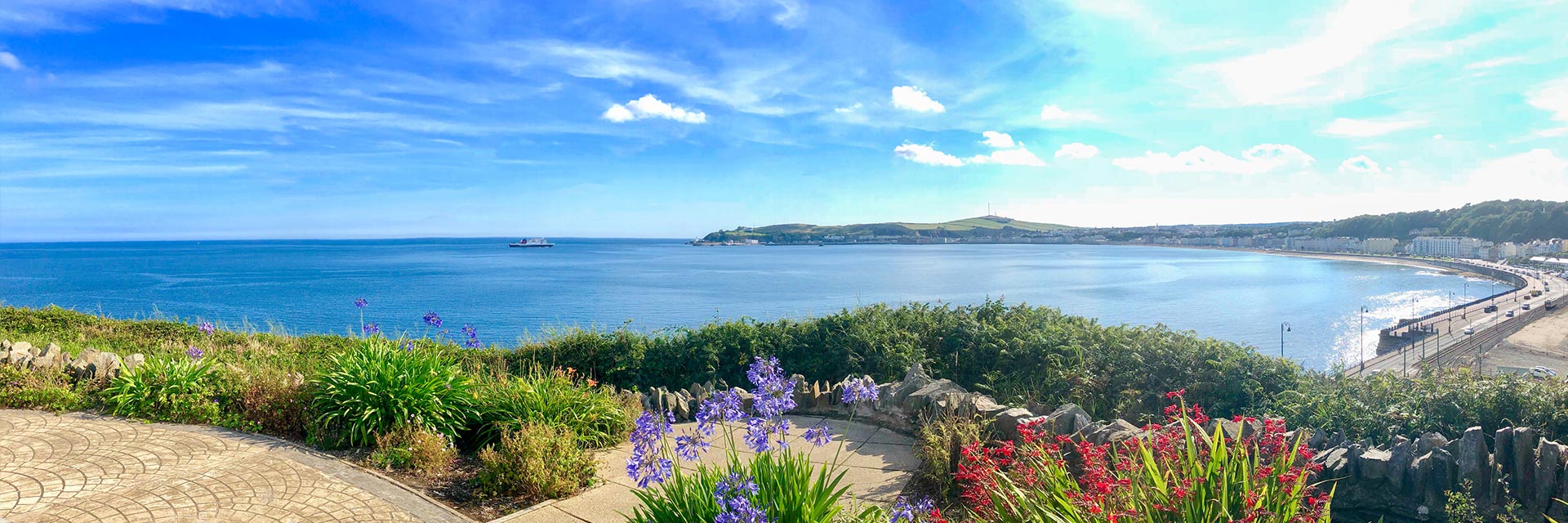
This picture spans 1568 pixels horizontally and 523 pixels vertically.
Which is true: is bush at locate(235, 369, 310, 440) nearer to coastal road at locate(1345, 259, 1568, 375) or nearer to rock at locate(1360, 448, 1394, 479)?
rock at locate(1360, 448, 1394, 479)

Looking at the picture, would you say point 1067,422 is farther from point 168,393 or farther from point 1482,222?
point 1482,222

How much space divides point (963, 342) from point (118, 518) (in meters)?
7.66

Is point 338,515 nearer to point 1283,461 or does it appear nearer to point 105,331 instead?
point 1283,461

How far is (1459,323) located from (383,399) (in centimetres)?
9839

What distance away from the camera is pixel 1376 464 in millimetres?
4320

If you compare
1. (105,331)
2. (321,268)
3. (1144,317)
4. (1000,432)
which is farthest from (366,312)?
(321,268)

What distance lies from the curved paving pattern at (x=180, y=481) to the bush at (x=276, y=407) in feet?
0.72

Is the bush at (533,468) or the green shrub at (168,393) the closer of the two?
the bush at (533,468)

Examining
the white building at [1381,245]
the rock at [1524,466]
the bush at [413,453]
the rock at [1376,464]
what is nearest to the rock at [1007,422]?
the rock at [1376,464]

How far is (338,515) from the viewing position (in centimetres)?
444

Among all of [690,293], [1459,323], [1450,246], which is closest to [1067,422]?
[690,293]

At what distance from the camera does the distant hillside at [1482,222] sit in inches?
5684

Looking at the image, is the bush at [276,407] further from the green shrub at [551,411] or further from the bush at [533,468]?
the bush at [533,468]

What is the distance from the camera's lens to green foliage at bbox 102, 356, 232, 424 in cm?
655
